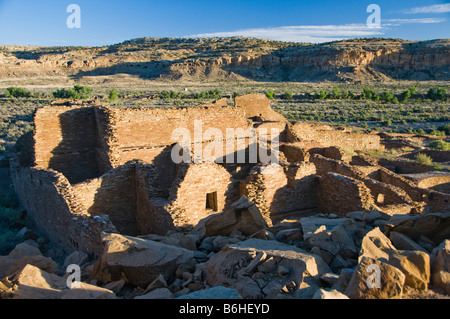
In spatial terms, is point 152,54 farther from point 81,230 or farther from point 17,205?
point 81,230

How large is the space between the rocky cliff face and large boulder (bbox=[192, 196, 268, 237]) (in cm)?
7304

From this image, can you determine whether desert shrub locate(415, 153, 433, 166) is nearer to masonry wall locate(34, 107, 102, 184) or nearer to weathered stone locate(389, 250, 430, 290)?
masonry wall locate(34, 107, 102, 184)

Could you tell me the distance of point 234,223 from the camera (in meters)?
7.47

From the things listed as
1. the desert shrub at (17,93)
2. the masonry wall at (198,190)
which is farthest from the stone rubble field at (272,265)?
the desert shrub at (17,93)

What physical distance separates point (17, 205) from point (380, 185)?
40.8 ft

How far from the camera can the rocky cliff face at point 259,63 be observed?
76.1 m

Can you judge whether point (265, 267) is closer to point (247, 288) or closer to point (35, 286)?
point (247, 288)

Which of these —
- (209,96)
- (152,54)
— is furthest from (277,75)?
(209,96)

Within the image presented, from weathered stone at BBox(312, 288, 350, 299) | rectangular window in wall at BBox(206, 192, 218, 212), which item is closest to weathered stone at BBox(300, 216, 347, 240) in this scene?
weathered stone at BBox(312, 288, 350, 299)

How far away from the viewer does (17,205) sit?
13.3 metres

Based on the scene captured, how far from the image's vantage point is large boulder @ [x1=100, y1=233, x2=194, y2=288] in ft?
17.5

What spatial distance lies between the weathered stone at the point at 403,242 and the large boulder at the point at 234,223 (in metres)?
2.57

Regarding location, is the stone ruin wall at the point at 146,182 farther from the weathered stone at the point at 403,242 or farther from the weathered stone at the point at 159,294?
the weathered stone at the point at 403,242

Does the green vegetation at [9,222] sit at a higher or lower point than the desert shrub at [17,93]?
lower
